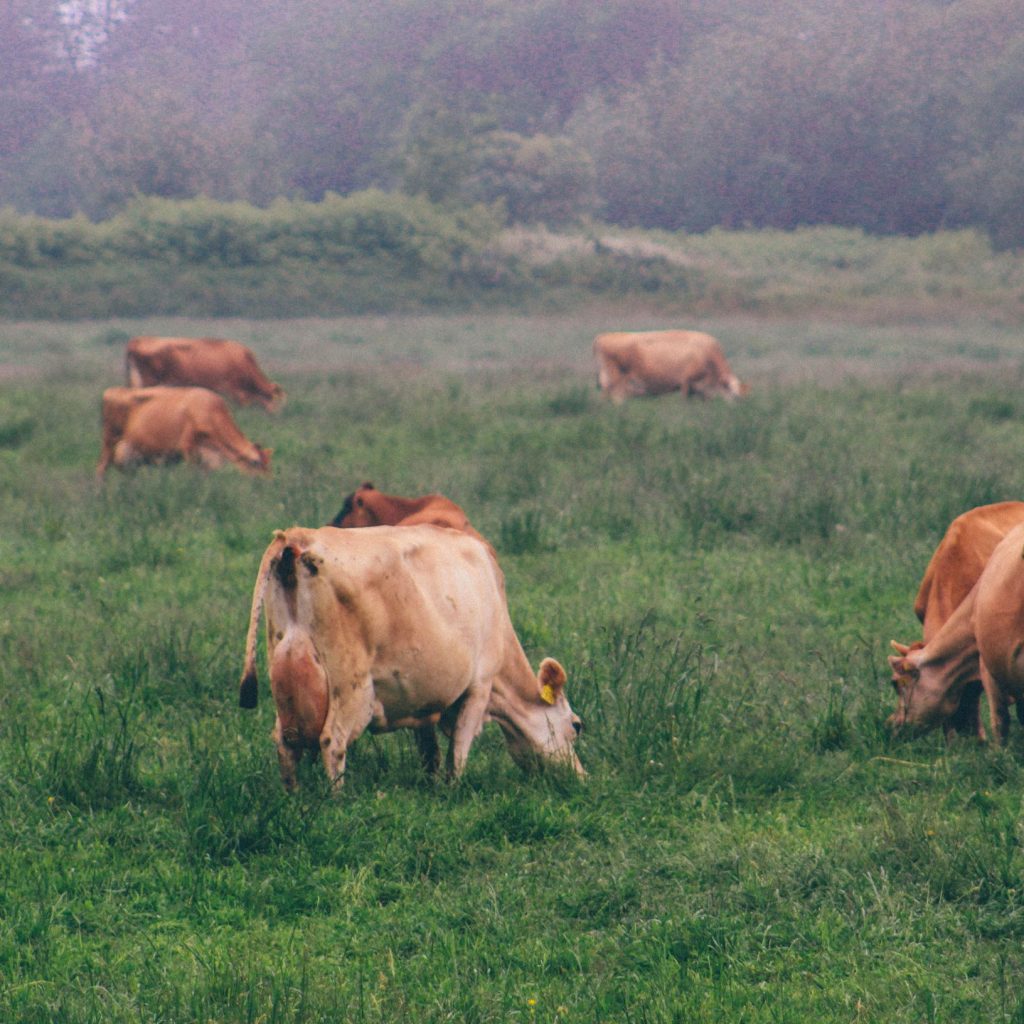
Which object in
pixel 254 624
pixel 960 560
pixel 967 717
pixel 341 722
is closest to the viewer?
pixel 341 722

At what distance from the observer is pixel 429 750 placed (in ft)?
17.1

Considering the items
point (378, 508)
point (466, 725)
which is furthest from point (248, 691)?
point (378, 508)

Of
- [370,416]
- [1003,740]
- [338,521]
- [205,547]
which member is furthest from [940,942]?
[370,416]

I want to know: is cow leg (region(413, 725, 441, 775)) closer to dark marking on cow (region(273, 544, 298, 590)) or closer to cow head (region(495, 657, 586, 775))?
cow head (region(495, 657, 586, 775))

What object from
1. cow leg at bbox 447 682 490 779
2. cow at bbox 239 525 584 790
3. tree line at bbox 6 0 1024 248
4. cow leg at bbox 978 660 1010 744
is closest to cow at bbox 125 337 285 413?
cow at bbox 239 525 584 790

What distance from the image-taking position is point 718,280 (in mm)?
42312

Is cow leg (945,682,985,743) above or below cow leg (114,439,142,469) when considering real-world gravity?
below

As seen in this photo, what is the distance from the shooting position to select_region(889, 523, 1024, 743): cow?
5.00 meters

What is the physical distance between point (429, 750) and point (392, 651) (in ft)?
2.36

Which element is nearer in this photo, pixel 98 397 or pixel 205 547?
pixel 205 547

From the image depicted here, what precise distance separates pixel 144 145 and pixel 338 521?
59.8 meters

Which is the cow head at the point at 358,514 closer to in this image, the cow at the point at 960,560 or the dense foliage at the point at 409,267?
the cow at the point at 960,560

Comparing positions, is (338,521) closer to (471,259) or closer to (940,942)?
(940,942)

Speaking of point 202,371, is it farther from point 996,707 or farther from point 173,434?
point 996,707
